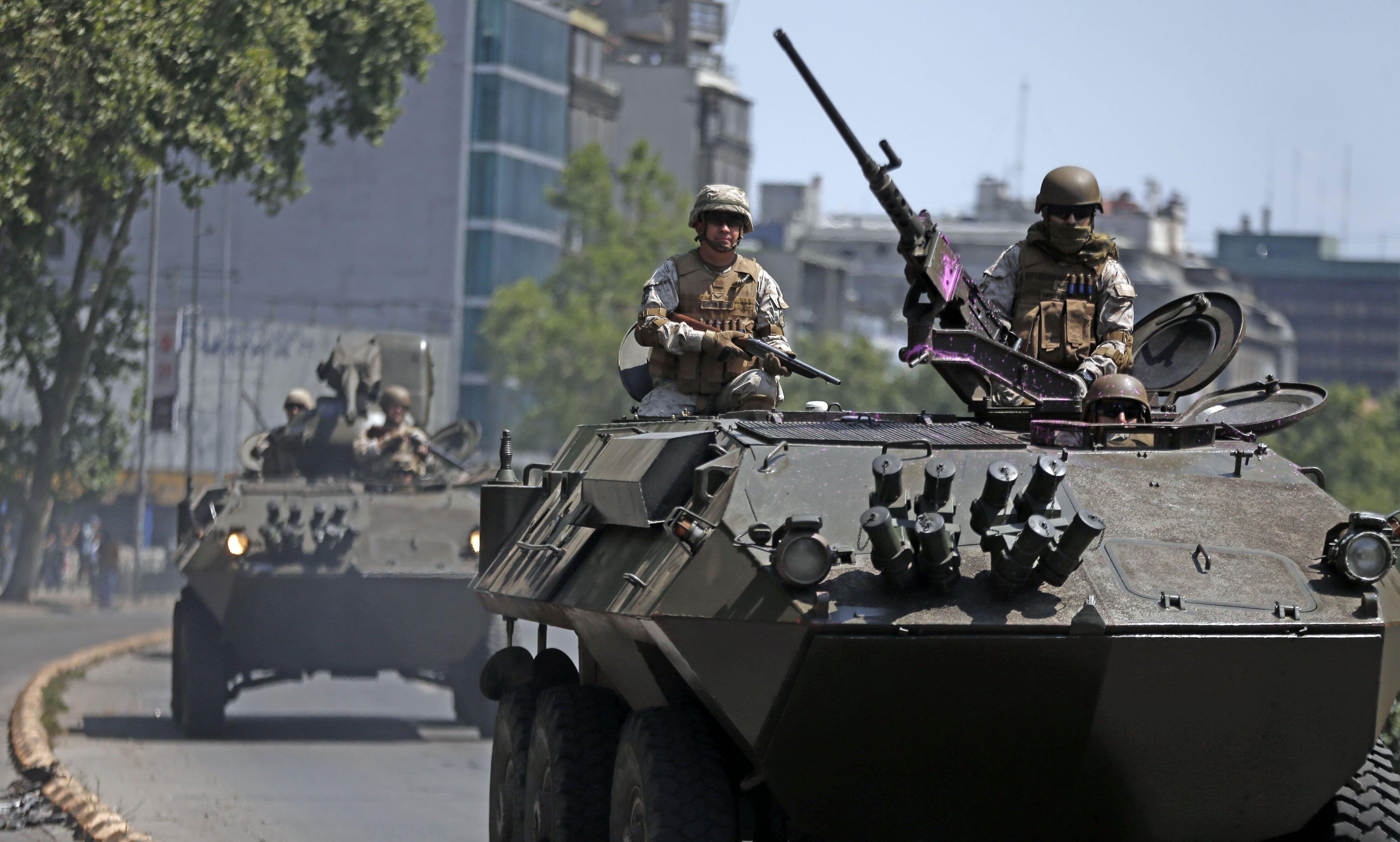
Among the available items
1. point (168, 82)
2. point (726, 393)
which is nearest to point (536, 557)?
point (726, 393)

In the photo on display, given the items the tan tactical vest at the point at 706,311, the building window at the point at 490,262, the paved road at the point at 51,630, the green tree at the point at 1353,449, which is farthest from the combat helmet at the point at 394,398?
the green tree at the point at 1353,449

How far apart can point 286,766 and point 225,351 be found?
40.3 m

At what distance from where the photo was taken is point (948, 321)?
30.6 ft

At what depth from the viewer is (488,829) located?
11875 mm

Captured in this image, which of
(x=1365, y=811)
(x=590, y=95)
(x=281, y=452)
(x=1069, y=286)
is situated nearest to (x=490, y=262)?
(x=590, y=95)

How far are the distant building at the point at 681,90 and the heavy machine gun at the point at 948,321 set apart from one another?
6859cm

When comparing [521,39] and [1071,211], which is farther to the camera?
[521,39]

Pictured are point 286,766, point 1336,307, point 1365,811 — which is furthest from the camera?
point 1336,307

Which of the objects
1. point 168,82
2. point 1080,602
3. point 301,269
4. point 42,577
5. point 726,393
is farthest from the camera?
point 301,269

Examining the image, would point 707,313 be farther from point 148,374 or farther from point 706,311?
point 148,374

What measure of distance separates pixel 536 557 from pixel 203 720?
287 inches

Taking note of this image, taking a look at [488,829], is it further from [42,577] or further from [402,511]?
[42,577]

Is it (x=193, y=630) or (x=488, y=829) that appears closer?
(x=488, y=829)

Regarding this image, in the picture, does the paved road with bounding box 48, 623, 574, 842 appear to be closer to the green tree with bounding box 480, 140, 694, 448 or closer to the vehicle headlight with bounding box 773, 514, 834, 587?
the vehicle headlight with bounding box 773, 514, 834, 587
